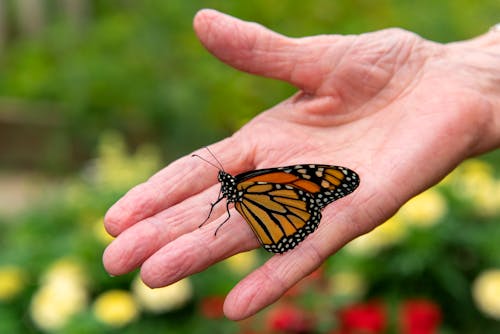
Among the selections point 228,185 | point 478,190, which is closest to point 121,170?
point 478,190

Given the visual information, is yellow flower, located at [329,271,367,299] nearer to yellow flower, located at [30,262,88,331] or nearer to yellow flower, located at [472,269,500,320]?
yellow flower, located at [472,269,500,320]

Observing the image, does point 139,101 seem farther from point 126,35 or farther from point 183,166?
point 183,166

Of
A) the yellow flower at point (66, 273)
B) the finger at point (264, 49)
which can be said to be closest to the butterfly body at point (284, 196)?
the finger at point (264, 49)

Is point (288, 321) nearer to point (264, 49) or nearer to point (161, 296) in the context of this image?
point (161, 296)

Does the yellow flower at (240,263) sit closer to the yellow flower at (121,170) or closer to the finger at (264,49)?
the yellow flower at (121,170)

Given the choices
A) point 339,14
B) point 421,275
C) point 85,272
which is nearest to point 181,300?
point 85,272

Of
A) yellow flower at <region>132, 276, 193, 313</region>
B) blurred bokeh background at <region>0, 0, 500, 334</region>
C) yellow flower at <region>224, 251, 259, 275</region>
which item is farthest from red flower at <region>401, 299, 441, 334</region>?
yellow flower at <region>132, 276, 193, 313</region>
